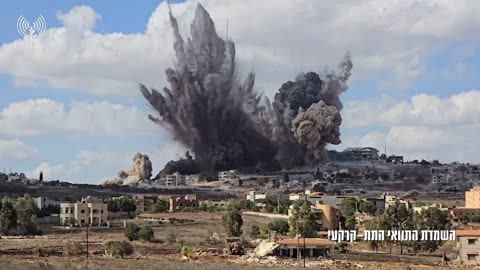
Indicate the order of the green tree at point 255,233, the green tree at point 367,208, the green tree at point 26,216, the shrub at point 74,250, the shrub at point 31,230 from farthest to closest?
1. the green tree at point 367,208
2. the green tree at point 26,216
3. the shrub at point 31,230
4. the green tree at point 255,233
5. the shrub at point 74,250

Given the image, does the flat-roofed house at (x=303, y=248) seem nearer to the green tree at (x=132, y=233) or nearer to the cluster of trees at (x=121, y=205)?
the green tree at (x=132, y=233)

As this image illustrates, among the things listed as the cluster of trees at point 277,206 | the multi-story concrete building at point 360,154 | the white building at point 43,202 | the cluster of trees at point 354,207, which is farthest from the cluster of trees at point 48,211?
the multi-story concrete building at point 360,154

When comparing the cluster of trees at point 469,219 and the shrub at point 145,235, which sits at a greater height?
the cluster of trees at point 469,219

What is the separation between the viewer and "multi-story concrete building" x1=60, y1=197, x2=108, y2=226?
314 feet

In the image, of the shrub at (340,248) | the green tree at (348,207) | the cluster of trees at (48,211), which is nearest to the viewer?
the shrub at (340,248)

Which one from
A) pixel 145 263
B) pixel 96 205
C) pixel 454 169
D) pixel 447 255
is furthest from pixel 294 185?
pixel 145 263

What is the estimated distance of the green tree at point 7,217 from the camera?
80.2 meters

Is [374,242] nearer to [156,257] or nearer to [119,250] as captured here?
[156,257]

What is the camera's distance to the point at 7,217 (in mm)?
80438

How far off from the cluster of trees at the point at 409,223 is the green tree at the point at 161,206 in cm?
4265

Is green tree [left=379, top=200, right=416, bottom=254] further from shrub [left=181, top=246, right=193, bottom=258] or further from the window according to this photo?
shrub [left=181, top=246, right=193, bottom=258]

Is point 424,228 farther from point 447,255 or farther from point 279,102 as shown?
point 279,102

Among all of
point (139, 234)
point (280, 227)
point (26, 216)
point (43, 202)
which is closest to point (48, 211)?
point (43, 202)

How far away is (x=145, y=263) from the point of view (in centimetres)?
4822
